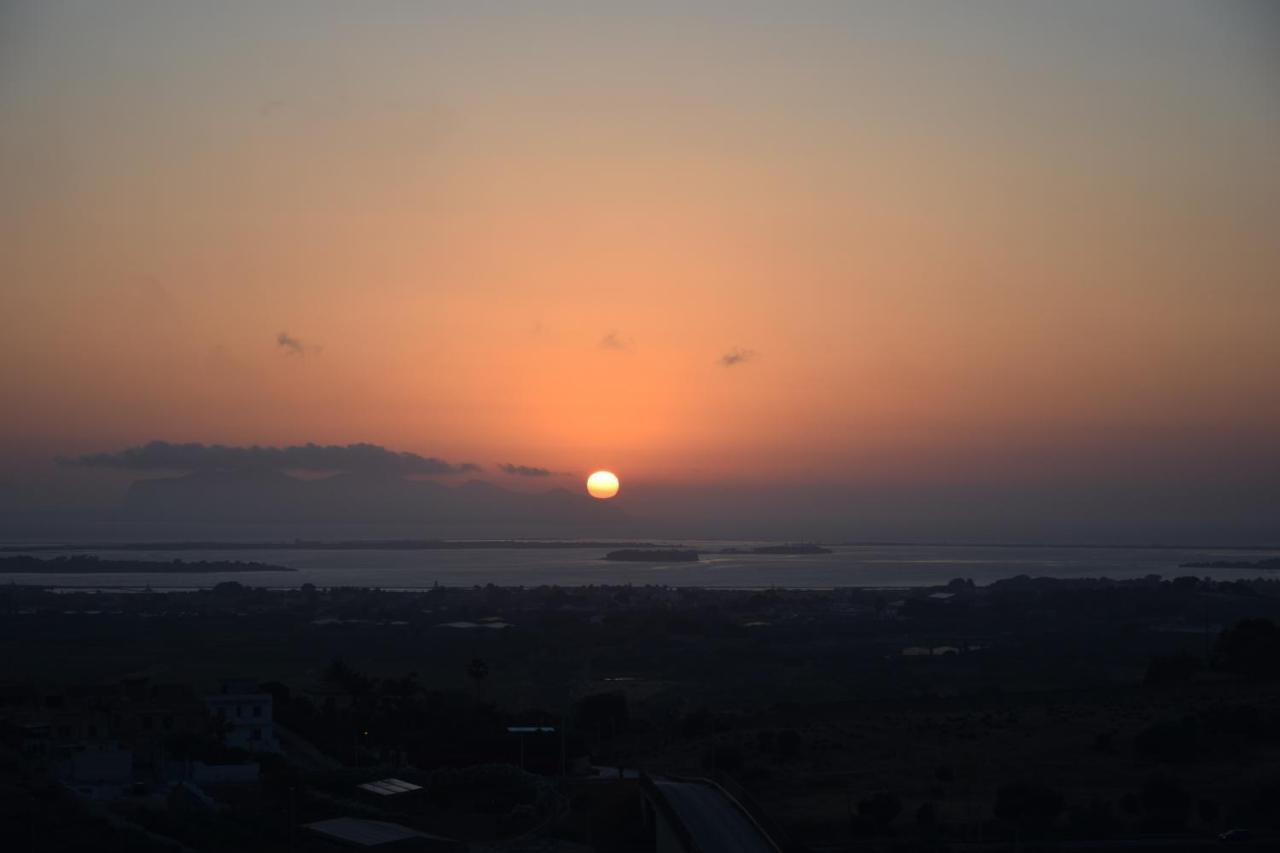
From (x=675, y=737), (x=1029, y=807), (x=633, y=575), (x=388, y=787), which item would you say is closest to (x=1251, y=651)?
(x=675, y=737)

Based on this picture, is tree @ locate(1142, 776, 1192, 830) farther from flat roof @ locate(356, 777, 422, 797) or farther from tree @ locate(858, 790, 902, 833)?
flat roof @ locate(356, 777, 422, 797)

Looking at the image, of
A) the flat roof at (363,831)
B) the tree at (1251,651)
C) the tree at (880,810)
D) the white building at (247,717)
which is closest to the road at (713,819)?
the tree at (880,810)

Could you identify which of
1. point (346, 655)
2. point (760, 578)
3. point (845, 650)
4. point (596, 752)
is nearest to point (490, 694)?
point (596, 752)

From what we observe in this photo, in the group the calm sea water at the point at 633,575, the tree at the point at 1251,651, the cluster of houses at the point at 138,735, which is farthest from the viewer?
the calm sea water at the point at 633,575

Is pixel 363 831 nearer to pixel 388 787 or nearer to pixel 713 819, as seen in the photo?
pixel 388 787

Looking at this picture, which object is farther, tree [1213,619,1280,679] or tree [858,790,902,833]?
tree [1213,619,1280,679]

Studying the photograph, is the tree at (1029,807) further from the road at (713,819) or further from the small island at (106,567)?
the small island at (106,567)

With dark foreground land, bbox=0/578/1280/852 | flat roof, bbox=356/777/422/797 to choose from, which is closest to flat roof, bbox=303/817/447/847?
dark foreground land, bbox=0/578/1280/852

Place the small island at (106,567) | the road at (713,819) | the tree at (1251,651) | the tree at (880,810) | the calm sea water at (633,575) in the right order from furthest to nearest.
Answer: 1. the small island at (106,567)
2. the calm sea water at (633,575)
3. the tree at (1251,651)
4. the tree at (880,810)
5. the road at (713,819)
